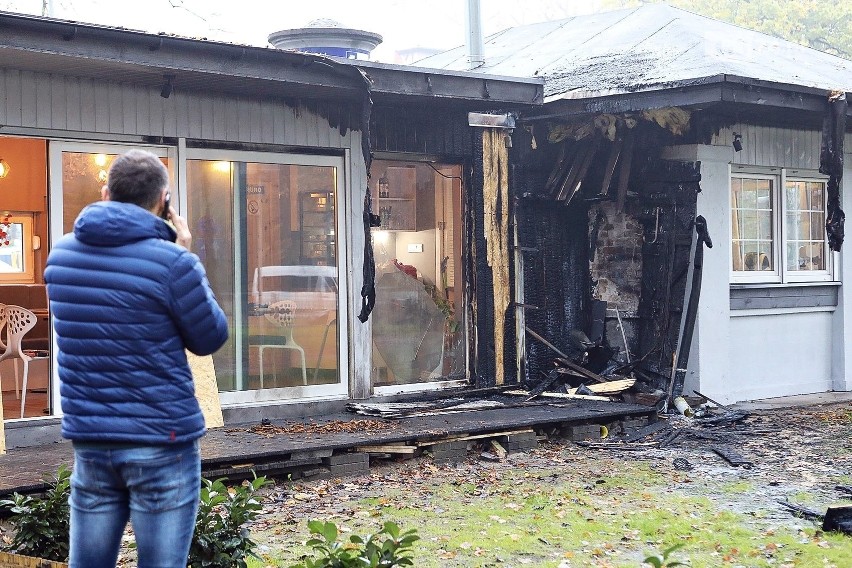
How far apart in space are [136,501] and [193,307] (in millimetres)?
623

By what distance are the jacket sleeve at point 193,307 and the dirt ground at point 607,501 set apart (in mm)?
2739

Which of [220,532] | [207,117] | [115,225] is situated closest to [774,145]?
[207,117]

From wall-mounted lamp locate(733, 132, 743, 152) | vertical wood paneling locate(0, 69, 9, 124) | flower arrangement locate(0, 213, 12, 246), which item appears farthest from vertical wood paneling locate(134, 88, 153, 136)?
wall-mounted lamp locate(733, 132, 743, 152)

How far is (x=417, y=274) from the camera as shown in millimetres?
10984

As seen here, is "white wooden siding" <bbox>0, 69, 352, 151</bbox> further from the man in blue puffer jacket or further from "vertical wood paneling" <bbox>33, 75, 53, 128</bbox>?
the man in blue puffer jacket

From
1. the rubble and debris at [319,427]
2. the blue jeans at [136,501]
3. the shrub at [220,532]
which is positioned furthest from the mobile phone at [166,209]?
the rubble and debris at [319,427]

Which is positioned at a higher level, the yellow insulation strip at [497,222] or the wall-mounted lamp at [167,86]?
the wall-mounted lamp at [167,86]

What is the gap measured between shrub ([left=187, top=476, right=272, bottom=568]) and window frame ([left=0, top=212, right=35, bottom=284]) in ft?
30.1

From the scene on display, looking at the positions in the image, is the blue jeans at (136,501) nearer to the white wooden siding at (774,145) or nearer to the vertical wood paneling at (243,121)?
the vertical wood paneling at (243,121)

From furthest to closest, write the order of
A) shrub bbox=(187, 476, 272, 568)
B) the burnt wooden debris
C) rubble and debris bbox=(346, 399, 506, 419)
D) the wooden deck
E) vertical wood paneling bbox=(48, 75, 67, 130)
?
rubble and debris bbox=(346, 399, 506, 419)
vertical wood paneling bbox=(48, 75, 67, 130)
the wooden deck
the burnt wooden debris
shrub bbox=(187, 476, 272, 568)

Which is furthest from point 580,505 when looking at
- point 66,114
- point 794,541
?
point 66,114

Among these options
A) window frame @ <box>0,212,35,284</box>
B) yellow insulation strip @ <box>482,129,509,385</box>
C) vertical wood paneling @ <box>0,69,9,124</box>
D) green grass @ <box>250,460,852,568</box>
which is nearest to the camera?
green grass @ <box>250,460,852,568</box>

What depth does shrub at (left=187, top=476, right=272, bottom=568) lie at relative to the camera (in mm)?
4500

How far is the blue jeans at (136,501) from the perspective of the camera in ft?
10.5
